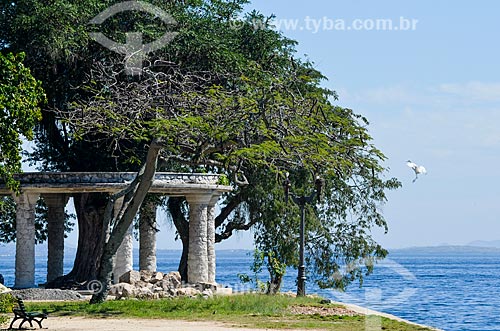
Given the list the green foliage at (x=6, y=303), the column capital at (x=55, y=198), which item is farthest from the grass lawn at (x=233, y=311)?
the column capital at (x=55, y=198)

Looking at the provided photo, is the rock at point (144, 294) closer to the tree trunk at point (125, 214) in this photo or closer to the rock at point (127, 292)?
the rock at point (127, 292)

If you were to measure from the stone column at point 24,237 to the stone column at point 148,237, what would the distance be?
632 centimetres

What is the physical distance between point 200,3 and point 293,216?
960cm

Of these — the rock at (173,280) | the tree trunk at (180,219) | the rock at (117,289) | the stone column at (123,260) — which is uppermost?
the tree trunk at (180,219)

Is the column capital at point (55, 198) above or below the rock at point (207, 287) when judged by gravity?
above

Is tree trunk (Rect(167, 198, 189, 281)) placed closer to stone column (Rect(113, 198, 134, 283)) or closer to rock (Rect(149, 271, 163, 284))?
stone column (Rect(113, 198, 134, 283))

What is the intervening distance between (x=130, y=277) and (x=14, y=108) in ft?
43.5

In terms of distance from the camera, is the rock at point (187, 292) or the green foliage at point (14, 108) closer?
the green foliage at point (14, 108)

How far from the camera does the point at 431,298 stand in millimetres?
70188

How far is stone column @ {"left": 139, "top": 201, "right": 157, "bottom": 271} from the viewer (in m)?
42.2

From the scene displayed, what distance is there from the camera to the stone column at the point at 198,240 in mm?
36844

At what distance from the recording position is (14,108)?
22469 millimetres

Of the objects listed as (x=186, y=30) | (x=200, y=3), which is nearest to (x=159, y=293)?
(x=186, y=30)

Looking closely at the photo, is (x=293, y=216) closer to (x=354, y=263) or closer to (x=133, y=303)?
(x=354, y=263)
